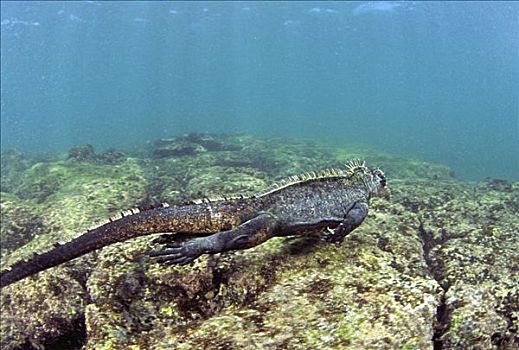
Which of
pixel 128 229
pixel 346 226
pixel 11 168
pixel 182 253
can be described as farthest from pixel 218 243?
pixel 11 168

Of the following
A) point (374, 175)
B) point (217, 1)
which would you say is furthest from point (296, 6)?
point (374, 175)

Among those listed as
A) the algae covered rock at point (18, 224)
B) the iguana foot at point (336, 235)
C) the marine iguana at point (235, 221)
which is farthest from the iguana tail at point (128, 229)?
the algae covered rock at point (18, 224)

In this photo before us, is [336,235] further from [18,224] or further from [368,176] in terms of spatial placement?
[18,224]

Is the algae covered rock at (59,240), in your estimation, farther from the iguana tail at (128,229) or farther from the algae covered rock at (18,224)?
the iguana tail at (128,229)

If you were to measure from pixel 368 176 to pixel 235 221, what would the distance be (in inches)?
128

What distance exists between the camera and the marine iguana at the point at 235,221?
635 centimetres

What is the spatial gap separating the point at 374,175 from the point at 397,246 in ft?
5.14

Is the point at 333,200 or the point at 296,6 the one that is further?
the point at 296,6

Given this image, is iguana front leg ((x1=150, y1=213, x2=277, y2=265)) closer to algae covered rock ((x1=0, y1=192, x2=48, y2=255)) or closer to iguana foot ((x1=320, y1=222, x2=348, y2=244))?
iguana foot ((x1=320, y1=222, x2=348, y2=244))

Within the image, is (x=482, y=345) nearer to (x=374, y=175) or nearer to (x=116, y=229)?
(x=374, y=175)

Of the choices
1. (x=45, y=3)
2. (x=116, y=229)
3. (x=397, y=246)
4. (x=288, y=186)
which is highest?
A: (x=45, y=3)

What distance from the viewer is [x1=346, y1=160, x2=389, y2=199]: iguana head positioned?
8.59m

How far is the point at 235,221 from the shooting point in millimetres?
7020

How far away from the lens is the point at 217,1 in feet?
268
